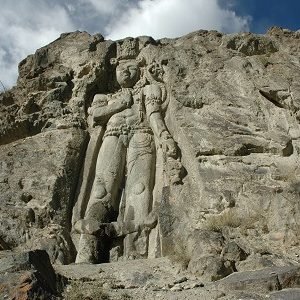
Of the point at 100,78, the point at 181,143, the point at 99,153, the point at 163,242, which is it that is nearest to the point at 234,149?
the point at 181,143

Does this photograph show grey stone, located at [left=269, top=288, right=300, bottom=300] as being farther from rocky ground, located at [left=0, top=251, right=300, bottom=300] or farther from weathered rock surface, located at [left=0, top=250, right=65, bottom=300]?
weathered rock surface, located at [left=0, top=250, right=65, bottom=300]

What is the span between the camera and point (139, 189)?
418 inches

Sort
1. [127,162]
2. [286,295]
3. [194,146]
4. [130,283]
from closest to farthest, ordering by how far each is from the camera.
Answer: [286,295] < [130,283] < [194,146] < [127,162]

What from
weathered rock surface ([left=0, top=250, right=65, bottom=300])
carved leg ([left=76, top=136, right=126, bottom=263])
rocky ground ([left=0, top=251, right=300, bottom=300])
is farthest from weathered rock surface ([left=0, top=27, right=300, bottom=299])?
weathered rock surface ([left=0, top=250, right=65, bottom=300])

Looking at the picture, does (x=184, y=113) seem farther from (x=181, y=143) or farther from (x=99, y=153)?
(x=99, y=153)

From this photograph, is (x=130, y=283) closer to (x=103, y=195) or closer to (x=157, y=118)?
(x=103, y=195)

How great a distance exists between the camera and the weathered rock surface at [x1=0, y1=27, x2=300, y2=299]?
854cm

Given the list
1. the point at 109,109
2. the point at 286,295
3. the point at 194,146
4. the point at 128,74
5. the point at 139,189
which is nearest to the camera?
the point at 286,295

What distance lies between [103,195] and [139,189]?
0.71 m

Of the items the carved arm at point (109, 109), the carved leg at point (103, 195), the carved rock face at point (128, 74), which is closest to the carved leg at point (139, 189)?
the carved leg at point (103, 195)

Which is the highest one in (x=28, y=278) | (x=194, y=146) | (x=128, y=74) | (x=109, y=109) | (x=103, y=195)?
(x=128, y=74)

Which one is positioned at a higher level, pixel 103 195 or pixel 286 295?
pixel 103 195

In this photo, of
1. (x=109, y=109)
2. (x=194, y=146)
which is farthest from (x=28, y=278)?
(x=109, y=109)

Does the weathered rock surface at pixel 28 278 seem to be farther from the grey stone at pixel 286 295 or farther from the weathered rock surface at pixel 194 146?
the grey stone at pixel 286 295
